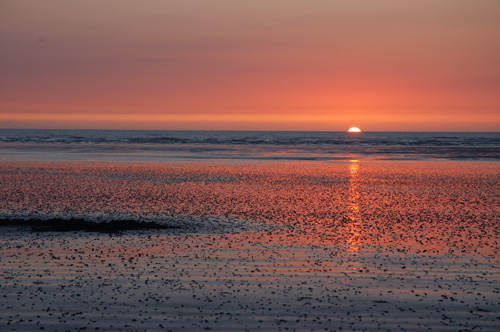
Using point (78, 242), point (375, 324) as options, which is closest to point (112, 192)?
point (78, 242)

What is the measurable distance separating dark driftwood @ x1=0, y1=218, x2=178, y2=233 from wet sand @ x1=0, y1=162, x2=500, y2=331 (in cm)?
45

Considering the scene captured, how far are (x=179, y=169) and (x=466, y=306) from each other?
103ft

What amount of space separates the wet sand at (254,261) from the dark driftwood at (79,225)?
0.45 metres

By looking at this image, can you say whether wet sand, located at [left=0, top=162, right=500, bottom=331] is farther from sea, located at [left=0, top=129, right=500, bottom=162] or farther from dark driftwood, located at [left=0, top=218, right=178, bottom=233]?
sea, located at [left=0, top=129, right=500, bottom=162]

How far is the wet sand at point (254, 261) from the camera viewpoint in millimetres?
9172

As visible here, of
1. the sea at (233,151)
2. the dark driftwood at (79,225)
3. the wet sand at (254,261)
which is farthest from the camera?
the sea at (233,151)

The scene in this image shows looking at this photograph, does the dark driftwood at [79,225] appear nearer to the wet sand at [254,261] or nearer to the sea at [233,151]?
the wet sand at [254,261]

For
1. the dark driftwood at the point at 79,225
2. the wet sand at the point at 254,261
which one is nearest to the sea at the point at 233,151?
→ the wet sand at the point at 254,261

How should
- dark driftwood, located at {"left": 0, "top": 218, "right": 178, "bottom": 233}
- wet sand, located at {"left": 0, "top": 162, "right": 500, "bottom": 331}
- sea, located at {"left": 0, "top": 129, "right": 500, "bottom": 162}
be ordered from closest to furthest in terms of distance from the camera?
wet sand, located at {"left": 0, "top": 162, "right": 500, "bottom": 331} < dark driftwood, located at {"left": 0, "top": 218, "right": 178, "bottom": 233} < sea, located at {"left": 0, "top": 129, "right": 500, "bottom": 162}

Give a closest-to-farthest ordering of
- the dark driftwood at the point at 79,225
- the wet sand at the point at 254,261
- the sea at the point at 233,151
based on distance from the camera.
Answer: the wet sand at the point at 254,261 < the dark driftwood at the point at 79,225 < the sea at the point at 233,151

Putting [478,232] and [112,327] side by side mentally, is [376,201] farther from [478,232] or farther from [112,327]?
[112,327]

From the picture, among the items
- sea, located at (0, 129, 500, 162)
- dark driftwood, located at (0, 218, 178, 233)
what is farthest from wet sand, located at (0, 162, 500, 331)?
sea, located at (0, 129, 500, 162)

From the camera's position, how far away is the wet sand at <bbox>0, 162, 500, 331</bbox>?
9.17 metres

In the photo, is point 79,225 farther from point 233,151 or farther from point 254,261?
point 233,151
